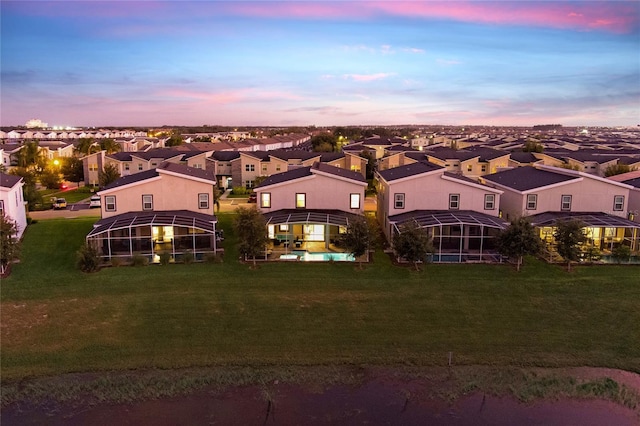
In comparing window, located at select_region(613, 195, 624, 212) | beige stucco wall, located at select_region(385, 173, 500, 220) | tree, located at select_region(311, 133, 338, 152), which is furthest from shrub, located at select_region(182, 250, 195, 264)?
tree, located at select_region(311, 133, 338, 152)

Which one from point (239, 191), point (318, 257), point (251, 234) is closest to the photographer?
point (251, 234)

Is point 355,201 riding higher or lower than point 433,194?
lower

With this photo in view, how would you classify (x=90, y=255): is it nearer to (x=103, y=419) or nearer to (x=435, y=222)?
(x=103, y=419)

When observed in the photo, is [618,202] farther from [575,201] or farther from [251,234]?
[251,234]

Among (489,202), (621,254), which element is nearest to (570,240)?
(621,254)

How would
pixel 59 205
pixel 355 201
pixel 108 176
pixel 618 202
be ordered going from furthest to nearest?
pixel 108 176
pixel 59 205
pixel 355 201
pixel 618 202

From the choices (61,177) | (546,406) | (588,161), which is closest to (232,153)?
(61,177)
